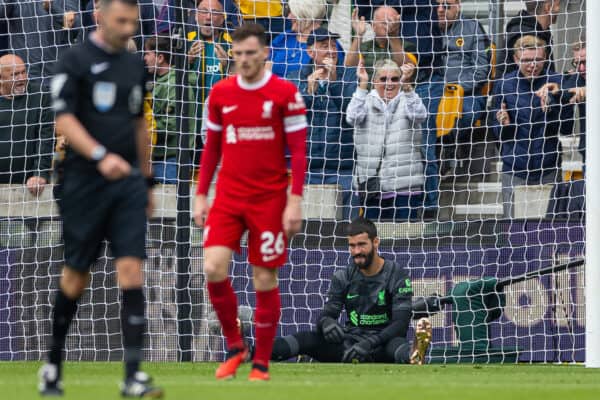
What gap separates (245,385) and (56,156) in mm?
5747

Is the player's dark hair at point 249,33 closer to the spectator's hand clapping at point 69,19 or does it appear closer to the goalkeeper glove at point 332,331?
the goalkeeper glove at point 332,331

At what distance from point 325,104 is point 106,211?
688 cm

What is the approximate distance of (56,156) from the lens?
42.6ft

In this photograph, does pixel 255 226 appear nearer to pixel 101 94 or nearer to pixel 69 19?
pixel 101 94

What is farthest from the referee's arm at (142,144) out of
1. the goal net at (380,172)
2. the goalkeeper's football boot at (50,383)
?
the goal net at (380,172)

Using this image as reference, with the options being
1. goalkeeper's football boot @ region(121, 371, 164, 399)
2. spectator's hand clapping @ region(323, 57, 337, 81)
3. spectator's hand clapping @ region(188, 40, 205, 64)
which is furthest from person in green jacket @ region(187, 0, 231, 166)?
goalkeeper's football boot @ region(121, 371, 164, 399)

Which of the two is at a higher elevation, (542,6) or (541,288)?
(542,6)

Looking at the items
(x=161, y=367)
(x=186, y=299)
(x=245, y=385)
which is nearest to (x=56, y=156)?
(x=186, y=299)

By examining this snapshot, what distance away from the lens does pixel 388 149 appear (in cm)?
1349

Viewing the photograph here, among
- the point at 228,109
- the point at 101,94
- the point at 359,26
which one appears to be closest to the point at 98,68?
the point at 101,94

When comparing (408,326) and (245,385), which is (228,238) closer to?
(245,385)

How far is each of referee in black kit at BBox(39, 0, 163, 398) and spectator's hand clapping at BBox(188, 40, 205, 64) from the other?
6.08 m

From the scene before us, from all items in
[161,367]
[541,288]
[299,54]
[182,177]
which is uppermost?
[299,54]

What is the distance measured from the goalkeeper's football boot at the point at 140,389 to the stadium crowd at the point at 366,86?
6606 mm
